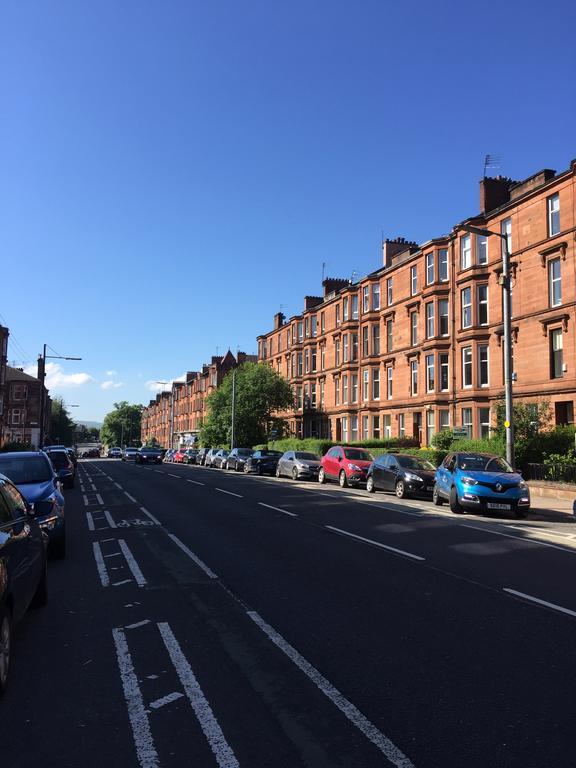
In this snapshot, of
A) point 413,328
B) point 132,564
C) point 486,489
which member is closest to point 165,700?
point 132,564

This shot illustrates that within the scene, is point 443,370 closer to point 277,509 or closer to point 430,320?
point 430,320

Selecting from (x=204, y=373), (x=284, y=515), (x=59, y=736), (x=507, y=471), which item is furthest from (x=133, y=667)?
(x=204, y=373)

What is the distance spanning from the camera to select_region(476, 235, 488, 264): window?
33.7 m

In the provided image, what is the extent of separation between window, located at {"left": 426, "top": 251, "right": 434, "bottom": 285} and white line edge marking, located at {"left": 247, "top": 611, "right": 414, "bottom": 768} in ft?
110

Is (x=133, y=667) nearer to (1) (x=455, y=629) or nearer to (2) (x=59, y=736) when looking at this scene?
(2) (x=59, y=736)

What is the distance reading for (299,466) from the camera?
30.9 metres

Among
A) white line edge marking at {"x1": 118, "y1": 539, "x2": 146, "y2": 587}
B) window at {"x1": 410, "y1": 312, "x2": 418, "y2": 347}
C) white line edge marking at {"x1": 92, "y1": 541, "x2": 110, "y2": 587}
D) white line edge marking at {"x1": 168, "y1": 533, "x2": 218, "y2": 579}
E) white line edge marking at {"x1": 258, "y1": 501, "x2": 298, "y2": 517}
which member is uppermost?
window at {"x1": 410, "y1": 312, "x2": 418, "y2": 347}

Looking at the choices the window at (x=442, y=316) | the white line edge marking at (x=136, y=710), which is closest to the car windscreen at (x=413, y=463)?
the window at (x=442, y=316)

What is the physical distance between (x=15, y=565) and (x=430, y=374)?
3382 centimetres

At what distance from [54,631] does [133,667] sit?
4.52 feet

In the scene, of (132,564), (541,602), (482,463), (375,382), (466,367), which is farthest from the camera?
(375,382)

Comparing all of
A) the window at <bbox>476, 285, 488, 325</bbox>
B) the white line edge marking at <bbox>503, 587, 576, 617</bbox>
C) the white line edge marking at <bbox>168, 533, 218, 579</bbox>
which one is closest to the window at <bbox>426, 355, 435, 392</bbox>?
the window at <bbox>476, 285, 488, 325</bbox>

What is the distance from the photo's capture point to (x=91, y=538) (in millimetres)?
11617

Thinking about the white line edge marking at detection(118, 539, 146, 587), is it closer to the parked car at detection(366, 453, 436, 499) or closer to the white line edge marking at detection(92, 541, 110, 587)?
the white line edge marking at detection(92, 541, 110, 587)
